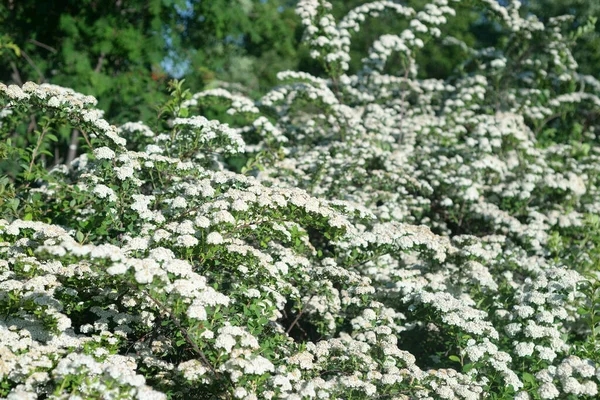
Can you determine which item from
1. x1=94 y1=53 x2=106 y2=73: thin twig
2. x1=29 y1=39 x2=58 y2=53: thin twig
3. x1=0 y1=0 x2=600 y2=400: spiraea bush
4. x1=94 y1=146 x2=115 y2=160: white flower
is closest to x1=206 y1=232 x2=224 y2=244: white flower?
x1=0 y1=0 x2=600 y2=400: spiraea bush

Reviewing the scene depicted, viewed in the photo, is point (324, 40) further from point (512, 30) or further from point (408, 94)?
point (512, 30)

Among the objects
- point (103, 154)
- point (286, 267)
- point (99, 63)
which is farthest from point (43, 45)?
point (286, 267)

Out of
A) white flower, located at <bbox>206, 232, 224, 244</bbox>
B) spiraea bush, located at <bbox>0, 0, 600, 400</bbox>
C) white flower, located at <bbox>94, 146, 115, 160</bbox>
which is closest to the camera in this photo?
spiraea bush, located at <bbox>0, 0, 600, 400</bbox>

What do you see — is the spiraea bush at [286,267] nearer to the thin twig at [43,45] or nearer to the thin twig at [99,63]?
the thin twig at [99,63]

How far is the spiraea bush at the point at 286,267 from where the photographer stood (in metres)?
3.33

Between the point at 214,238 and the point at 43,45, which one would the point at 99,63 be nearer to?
the point at 43,45

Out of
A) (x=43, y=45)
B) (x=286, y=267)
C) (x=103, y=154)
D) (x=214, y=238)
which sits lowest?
(x=286, y=267)

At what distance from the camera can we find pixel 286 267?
4.14 meters

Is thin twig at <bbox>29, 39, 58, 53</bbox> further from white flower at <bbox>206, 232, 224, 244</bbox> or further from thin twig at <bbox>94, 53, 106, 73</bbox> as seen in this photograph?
white flower at <bbox>206, 232, 224, 244</bbox>

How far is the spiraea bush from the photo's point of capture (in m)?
3.33

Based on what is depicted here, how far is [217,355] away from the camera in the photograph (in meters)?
3.40

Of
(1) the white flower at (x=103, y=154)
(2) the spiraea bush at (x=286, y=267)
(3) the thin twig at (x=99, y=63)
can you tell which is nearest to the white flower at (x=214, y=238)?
(2) the spiraea bush at (x=286, y=267)

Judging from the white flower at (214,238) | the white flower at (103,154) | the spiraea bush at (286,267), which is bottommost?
the spiraea bush at (286,267)

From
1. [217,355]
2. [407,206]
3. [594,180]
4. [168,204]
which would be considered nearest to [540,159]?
[594,180]
